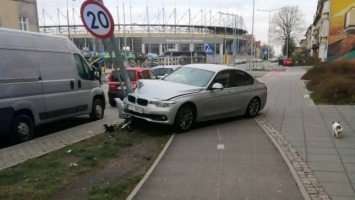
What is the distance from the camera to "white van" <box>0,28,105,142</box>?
7.82m

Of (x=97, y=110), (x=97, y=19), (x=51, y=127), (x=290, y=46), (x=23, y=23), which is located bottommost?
(x=51, y=127)

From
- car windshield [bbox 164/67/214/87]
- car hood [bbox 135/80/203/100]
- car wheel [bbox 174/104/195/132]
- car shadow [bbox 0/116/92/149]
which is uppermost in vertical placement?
car windshield [bbox 164/67/214/87]

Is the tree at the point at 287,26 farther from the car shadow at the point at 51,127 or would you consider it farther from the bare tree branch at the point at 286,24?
the car shadow at the point at 51,127

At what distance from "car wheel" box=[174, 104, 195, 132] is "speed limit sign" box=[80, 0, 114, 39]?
2385 millimetres

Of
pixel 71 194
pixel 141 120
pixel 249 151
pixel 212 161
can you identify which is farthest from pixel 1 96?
pixel 249 151

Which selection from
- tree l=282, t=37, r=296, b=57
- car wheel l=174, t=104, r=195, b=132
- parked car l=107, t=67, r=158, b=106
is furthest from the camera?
tree l=282, t=37, r=296, b=57

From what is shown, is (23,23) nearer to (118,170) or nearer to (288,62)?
(118,170)

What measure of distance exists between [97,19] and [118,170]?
365 cm

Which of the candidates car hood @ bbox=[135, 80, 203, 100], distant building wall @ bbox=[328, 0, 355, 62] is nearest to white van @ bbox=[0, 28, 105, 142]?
car hood @ bbox=[135, 80, 203, 100]

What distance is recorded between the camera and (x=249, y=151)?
22.9ft

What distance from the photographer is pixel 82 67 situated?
10.6 meters

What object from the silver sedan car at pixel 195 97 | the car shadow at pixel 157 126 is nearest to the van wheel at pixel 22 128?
the silver sedan car at pixel 195 97

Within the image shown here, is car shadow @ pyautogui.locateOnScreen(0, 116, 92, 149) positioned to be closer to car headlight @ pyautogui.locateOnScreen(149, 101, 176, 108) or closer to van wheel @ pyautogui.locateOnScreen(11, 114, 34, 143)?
van wheel @ pyautogui.locateOnScreen(11, 114, 34, 143)

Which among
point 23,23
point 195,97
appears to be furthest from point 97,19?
point 23,23
